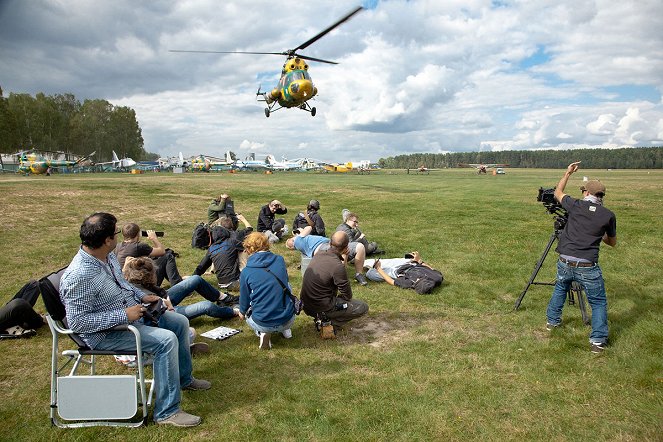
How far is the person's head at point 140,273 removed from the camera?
4.73m

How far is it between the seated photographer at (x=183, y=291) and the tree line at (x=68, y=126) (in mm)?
72595

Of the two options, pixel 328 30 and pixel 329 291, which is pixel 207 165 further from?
pixel 329 291

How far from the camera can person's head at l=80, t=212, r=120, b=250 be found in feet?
11.5

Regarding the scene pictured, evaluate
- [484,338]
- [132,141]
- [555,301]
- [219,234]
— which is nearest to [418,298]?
[484,338]

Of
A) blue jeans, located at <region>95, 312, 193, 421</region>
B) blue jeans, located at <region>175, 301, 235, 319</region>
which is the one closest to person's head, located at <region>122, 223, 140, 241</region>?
blue jeans, located at <region>175, 301, 235, 319</region>

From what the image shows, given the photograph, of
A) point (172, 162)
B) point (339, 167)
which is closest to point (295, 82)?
point (339, 167)

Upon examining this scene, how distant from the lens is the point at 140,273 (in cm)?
475

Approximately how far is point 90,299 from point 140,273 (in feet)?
4.13

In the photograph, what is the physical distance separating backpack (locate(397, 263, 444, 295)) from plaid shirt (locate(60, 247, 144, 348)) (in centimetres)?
548

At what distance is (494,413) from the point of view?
13.1 ft

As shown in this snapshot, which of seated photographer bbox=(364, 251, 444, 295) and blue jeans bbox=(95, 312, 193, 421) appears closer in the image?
blue jeans bbox=(95, 312, 193, 421)

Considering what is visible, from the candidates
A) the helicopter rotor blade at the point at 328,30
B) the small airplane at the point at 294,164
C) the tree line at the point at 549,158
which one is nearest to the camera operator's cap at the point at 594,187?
the helicopter rotor blade at the point at 328,30

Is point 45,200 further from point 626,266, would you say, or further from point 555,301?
point 626,266

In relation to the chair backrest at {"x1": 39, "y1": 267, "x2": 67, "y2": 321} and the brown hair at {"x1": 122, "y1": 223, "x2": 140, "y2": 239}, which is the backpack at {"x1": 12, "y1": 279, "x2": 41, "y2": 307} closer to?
the brown hair at {"x1": 122, "y1": 223, "x2": 140, "y2": 239}
